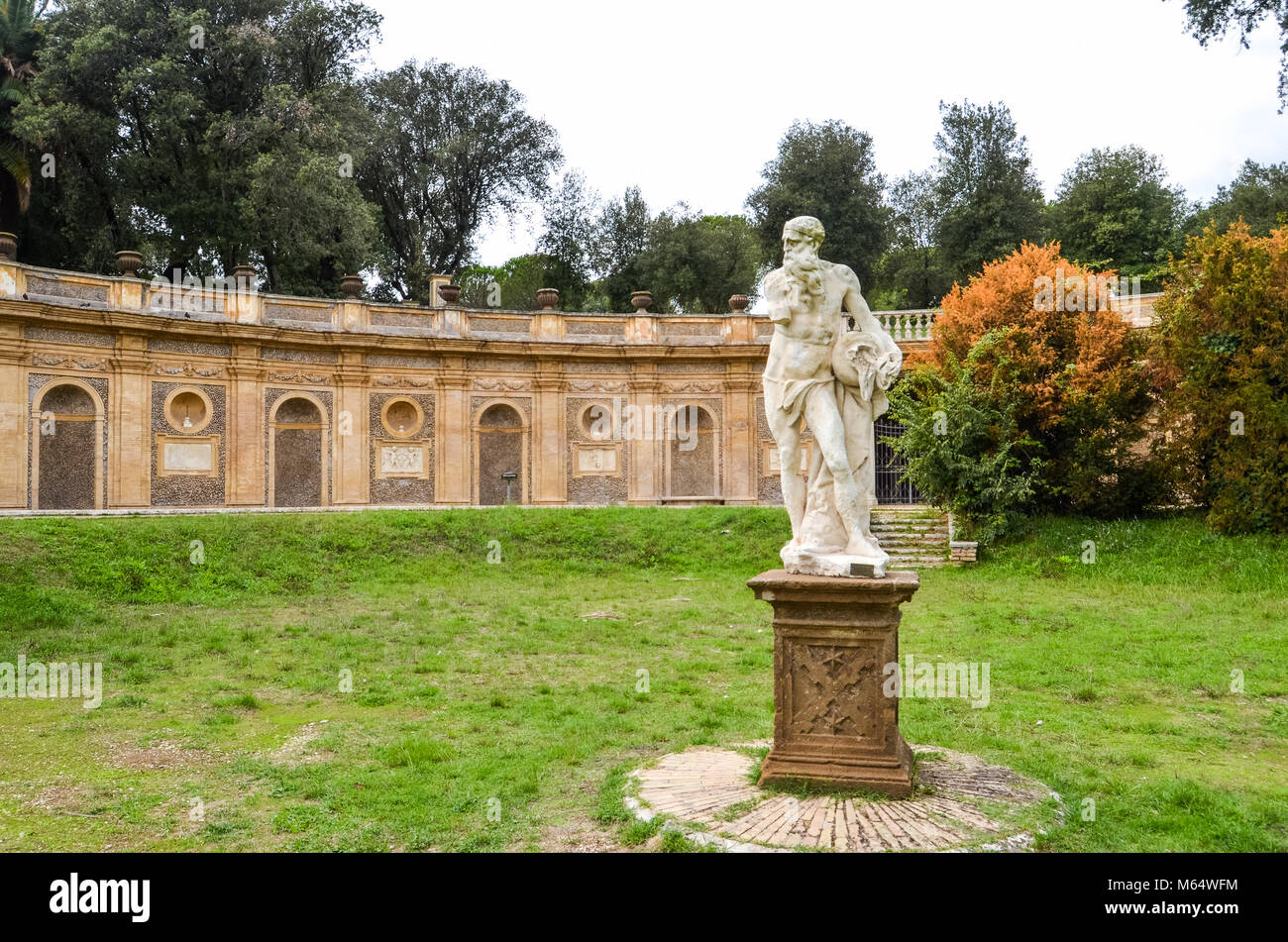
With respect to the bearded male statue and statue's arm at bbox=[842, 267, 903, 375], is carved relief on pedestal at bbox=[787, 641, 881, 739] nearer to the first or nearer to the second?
the bearded male statue

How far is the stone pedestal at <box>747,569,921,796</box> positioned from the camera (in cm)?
557

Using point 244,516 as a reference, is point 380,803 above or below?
below

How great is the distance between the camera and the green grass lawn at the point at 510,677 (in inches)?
225

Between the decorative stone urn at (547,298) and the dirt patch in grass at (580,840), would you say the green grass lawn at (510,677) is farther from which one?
the decorative stone urn at (547,298)

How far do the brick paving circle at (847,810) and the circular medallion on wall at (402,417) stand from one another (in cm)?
2154

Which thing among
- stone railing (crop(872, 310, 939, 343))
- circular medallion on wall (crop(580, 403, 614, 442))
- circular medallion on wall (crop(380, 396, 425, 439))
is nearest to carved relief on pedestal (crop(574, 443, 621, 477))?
circular medallion on wall (crop(580, 403, 614, 442))

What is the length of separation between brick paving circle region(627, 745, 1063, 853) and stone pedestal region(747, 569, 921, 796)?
6.8 inches

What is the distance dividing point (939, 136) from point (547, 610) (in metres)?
32.2

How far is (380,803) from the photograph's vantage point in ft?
19.1

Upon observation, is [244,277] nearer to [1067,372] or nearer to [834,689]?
[1067,372]

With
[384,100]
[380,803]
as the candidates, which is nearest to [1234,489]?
[380,803]

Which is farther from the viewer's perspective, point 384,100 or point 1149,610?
point 384,100

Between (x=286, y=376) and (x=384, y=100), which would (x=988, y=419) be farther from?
(x=384, y=100)

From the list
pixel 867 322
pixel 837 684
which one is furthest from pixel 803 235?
pixel 837 684
